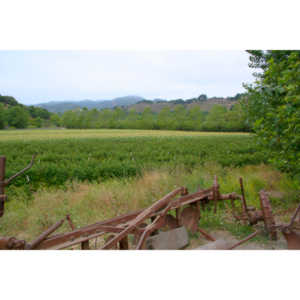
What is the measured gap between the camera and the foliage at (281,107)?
2609 millimetres

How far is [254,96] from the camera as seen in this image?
4004 millimetres

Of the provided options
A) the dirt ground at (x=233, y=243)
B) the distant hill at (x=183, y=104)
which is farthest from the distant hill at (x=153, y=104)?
the dirt ground at (x=233, y=243)

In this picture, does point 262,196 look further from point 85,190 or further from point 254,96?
point 85,190

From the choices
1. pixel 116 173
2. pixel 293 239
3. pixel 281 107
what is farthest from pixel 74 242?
pixel 116 173

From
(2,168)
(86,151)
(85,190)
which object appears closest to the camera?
(2,168)

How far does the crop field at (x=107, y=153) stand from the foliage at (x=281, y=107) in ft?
6.01

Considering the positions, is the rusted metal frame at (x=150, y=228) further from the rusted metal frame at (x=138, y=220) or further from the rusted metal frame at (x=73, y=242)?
the rusted metal frame at (x=73, y=242)

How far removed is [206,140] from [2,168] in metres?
6.34

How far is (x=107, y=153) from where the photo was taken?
7.21 metres

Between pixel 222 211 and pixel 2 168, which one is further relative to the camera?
pixel 222 211

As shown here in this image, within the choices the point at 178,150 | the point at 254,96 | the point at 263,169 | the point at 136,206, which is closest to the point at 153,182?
the point at 136,206

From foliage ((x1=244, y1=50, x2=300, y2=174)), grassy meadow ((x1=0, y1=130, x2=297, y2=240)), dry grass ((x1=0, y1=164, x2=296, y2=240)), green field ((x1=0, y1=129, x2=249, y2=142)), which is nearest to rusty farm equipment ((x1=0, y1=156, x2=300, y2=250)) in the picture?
grassy meadow ((x1=0, y1=130, x2=297, y2=240))

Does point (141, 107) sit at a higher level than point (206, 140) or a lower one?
higher

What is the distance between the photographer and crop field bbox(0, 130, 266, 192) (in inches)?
220
